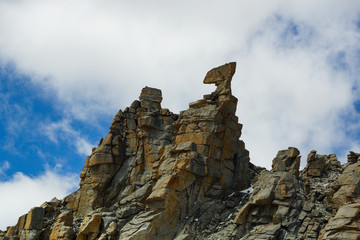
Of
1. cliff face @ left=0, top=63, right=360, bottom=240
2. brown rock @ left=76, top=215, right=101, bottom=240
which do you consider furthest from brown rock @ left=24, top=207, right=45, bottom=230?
brown rock @ left=76, top=215, right=101, bottom=240

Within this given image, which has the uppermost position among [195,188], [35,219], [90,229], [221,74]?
[221,74]

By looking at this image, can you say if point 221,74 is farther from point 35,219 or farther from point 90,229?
point 35,219

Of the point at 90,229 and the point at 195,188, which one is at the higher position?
the point at 195,188

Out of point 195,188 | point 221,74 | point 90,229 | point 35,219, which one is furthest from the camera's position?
point 35,219

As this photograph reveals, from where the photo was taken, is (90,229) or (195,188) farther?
(195,188)

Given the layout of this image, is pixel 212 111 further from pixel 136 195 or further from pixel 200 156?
pixel 136 195

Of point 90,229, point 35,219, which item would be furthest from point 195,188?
point 35,219

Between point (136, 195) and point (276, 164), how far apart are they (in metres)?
17.2

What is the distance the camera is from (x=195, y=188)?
160 feet

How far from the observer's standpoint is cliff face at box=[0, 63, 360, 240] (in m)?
40.5

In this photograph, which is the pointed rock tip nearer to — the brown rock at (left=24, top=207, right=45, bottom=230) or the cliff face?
the cliff face

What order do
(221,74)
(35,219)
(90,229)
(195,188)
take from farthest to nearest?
1. (35,219)
2. (221,74)
3. (195,188)
4. (90,229)

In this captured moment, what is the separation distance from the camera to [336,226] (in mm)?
34531

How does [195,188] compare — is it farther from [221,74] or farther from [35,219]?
[35,219]
